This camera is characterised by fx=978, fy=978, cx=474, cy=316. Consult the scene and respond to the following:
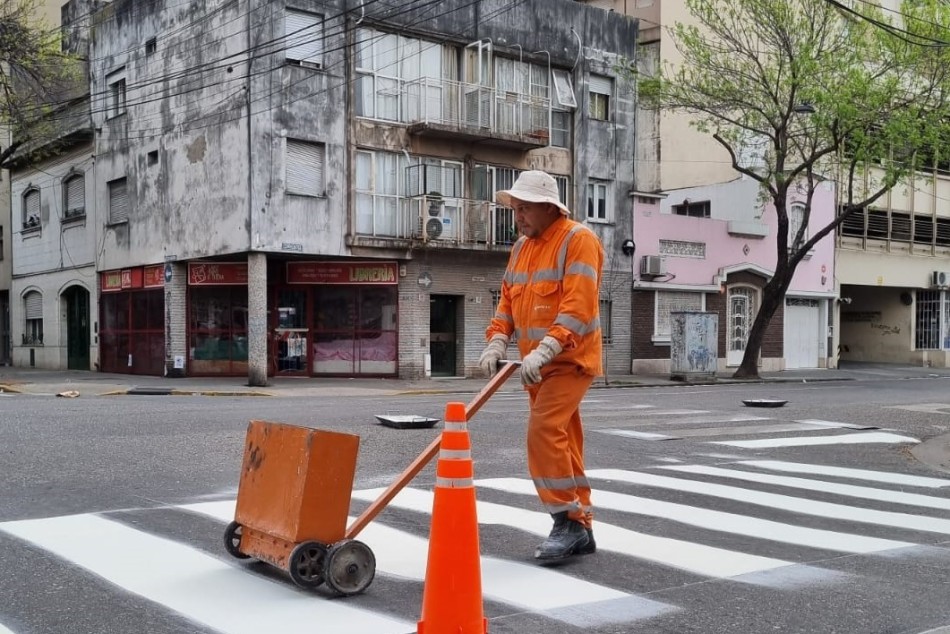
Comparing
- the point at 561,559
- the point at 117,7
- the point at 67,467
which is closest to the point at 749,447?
the point at 561,559

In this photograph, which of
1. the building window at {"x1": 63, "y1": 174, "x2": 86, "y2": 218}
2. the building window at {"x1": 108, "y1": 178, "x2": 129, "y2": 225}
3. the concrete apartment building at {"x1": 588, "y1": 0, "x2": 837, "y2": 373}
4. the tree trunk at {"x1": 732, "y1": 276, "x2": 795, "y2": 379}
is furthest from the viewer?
the concrete apartment building at {"x1": 588, "y1": 0, "x2": 837, "y2": 373}

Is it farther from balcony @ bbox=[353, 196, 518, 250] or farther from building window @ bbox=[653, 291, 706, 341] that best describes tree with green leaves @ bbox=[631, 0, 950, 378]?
balcony @ bbox=[353, 196, 518, 250]

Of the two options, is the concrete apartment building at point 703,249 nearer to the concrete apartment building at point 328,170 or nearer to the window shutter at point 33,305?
the concrete apartment building at point 328,170

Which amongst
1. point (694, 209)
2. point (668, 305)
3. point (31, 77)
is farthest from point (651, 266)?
point (31, 77)

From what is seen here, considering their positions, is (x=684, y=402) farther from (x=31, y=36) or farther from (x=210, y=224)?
(x=31, y=36)

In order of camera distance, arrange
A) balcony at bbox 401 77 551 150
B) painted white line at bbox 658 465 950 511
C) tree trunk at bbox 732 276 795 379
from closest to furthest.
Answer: painted white line at bbox 658 465 950 511 < balcony at bbox 401 77 551 150 < tree trunk at bbox 732 276 795 379

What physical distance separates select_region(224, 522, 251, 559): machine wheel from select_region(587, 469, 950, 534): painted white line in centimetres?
396

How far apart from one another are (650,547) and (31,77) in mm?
A: 22609

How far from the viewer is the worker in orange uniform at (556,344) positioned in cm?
520

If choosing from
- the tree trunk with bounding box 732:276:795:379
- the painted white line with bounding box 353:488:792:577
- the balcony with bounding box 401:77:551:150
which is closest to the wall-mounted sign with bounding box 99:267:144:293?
the balcony with bounding box 401:77:551:150

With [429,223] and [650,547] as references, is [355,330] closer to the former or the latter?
[429,223]

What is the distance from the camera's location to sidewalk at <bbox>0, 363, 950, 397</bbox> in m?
20.2

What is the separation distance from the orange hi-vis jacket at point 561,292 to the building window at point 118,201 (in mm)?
24208

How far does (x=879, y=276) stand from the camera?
118 feet
